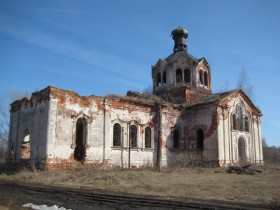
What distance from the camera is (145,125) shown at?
75.2 feet

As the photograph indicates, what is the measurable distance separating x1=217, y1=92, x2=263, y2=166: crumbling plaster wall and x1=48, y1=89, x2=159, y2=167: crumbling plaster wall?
5228mm

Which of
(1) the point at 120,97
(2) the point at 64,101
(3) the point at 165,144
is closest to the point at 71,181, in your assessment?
(2) the point at 64,101

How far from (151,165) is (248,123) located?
30.8ft

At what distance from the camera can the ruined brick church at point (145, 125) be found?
18375 millimetres

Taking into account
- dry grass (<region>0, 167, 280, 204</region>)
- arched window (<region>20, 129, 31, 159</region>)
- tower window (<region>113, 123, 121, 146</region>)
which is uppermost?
tower window (<region>113, 123, 121, 146</region>)

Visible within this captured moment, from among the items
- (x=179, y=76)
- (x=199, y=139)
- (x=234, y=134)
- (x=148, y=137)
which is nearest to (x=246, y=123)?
(x=234, y=134)

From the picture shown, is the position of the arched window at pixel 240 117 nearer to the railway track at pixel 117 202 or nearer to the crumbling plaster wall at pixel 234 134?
the crumbling plaster wall at pixel 234 134

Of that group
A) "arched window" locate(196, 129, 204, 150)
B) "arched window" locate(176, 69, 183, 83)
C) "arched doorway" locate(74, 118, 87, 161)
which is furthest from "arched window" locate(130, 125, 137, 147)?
"arched window" locate(176, 69, 183, 83)

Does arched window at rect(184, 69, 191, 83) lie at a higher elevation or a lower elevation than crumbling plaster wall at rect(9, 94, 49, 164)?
higher

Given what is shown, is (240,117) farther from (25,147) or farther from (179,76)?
(25,147)

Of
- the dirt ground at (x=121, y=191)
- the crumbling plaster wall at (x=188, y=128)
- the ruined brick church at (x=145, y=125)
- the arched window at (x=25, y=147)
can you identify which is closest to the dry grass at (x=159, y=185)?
the dirt ground at (x=121, y=191)

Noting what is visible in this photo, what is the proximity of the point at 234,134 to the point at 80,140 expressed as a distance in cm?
1210

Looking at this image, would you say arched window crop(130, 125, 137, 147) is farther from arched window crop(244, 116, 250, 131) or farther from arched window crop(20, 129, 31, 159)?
arched window crop(244, 116, 250, 131)

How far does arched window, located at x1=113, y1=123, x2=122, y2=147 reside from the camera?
2130cm
